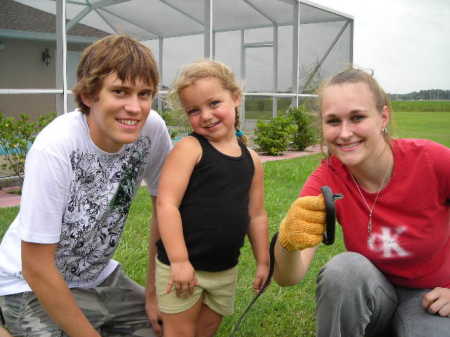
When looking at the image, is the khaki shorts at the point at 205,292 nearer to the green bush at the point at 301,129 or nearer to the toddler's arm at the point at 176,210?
the toddler's arm at the point at 176,210

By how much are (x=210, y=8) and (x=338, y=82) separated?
773 cm

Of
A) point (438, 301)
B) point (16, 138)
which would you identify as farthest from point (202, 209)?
point (16, 138)

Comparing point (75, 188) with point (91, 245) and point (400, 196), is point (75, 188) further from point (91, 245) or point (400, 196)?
point (400, 196)

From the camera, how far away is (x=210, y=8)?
9211mm

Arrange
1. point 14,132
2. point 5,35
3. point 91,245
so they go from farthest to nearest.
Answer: point 5,35 < point 14,132 < point 91,245

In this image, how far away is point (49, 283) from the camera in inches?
73.4

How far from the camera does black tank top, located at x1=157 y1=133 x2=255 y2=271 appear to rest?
6.82 ft

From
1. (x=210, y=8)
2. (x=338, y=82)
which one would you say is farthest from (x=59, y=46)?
(x=338, y=82)

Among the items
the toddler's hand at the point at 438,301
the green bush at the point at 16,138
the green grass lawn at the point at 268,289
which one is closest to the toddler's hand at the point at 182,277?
the green grass lawn at the point at 268,289

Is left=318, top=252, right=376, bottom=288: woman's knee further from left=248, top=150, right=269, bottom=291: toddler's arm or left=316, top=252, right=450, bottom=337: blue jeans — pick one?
left=248, top=150, right=269, bottom=291: toddler's arm

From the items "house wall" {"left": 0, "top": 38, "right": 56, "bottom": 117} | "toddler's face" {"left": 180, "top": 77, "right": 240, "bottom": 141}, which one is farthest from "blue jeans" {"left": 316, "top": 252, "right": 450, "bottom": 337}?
"house wall" {"left": 0, "top": 38, "right": 56, "bottom": 117}

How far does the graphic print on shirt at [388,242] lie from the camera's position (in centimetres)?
203

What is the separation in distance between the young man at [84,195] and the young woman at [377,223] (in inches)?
30.2

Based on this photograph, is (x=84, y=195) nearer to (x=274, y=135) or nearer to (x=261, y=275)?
(x=261, y=275)
